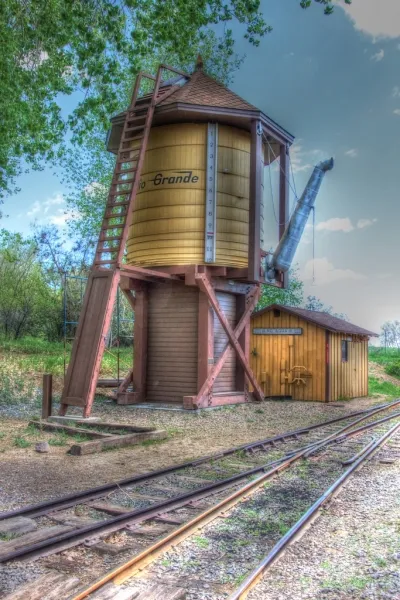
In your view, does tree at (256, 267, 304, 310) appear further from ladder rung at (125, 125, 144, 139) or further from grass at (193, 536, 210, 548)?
grass at (193, 536, 210, 548)

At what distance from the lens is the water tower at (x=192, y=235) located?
51.4ft

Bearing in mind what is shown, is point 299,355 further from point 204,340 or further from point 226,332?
point 204,340

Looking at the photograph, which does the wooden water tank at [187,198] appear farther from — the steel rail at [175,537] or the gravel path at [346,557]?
the gravel path at [346,557]

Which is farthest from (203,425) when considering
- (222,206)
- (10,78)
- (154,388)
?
(10,78)

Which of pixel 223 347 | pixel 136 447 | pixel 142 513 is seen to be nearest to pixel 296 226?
pixel 223 347

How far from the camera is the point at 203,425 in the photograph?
13.2 metres

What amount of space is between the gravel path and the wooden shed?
1259cm

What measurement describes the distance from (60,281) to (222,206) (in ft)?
55.7

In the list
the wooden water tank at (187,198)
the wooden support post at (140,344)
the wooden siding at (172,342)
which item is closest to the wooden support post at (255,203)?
the wooden water tank at (187,198)

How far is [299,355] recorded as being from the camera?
65.6ft

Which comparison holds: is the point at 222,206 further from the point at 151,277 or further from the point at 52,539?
the point at 52,539

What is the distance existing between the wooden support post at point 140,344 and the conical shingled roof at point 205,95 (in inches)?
213

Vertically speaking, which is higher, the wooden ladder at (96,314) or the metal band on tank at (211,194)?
the metal band on tank at (211,194)

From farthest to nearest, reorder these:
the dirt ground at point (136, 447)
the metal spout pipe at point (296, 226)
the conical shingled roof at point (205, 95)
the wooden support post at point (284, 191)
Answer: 1. the wooden support post at point (284, 191)
2. the metal spout pipe at point (296, 226)
3. the conical shingled roof at point (205, 95)
4. the dirt ground at point (136, 447)
